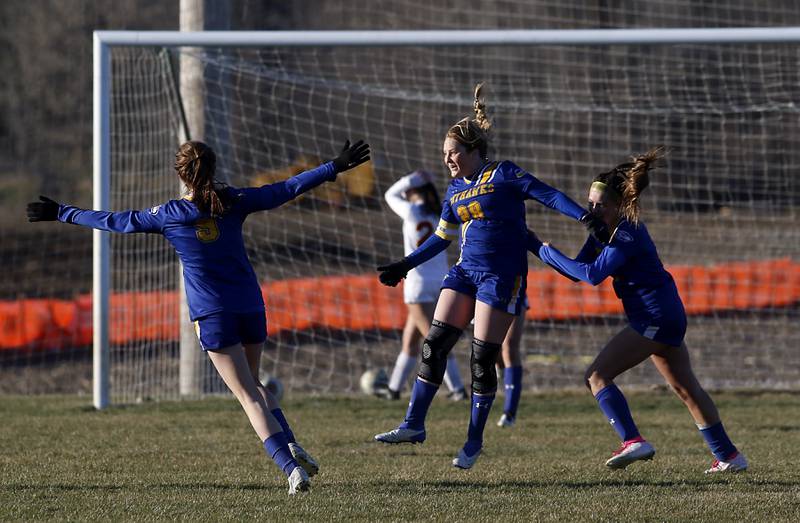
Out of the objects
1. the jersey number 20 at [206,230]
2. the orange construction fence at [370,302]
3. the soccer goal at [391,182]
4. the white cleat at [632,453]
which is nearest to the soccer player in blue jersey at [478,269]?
the white cleat at [632,453]

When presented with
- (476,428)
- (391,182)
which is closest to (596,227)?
(476,428)

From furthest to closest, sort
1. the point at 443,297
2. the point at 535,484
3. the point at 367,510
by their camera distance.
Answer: the point at 443,297 < the point at 535,484 < the point at 367,510

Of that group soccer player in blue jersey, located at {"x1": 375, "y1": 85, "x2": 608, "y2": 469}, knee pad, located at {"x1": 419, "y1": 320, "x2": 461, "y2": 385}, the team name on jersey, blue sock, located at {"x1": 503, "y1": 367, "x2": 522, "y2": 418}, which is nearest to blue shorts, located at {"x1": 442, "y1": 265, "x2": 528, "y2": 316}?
soccer player in blue jersey, located at {"x1": 375, "y1": 85, "x2": 608, "y2": 469}

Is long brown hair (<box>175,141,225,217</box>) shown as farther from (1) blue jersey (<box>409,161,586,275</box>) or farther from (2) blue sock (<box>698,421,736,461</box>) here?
(2) blue sock (<box>698,421,736,461</box>)

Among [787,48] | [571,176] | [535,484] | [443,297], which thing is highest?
[787,48]

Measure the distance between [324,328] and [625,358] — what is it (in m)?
8.31

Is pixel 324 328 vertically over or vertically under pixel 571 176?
under

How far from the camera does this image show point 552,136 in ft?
58.4

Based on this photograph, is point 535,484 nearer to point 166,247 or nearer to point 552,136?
point 166,247

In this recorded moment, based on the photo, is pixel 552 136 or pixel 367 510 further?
pixel 552 136

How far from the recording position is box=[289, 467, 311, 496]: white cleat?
626cm

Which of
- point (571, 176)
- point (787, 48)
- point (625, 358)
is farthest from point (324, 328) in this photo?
point (625, 358)

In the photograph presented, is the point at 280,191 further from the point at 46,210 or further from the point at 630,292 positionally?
the point at 630,292

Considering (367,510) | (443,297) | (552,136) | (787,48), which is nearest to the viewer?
(367,510)
